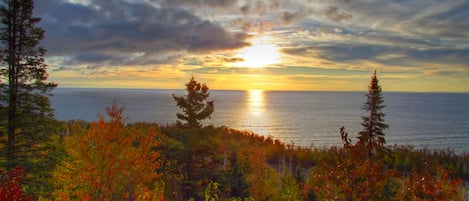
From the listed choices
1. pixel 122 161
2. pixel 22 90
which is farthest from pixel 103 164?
pixel 22 90

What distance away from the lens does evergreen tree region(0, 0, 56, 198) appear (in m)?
18.1

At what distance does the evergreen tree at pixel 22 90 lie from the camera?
1812cm

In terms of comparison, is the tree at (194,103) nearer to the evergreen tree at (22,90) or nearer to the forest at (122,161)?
the forest at (122,161)

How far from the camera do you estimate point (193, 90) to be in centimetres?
2375

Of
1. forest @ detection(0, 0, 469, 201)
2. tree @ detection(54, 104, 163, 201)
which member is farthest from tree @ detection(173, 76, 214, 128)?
tree @ detection(54, 104, 163, 201)

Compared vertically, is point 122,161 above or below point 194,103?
below

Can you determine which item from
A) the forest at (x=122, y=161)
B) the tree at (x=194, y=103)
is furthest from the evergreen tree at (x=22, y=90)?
the tree at (x=194, y=103)

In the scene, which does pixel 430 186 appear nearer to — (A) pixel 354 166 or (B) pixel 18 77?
(A) pixel 354 166

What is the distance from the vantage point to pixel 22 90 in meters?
18.6

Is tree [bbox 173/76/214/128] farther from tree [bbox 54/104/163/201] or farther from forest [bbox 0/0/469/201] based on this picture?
tree [bbox 54/104/163/201]

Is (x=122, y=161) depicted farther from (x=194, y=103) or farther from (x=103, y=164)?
(x=194, y=103)

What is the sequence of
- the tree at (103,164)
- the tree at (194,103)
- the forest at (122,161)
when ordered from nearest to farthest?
the forest at (122,161), the tree at (103,164), the tree at (194,103)

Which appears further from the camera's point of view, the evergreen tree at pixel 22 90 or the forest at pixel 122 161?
the evergreen tree at pixel 22 90

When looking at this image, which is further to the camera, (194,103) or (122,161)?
(194,103)
